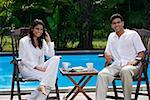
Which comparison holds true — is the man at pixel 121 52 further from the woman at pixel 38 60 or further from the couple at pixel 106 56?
the woman at pixel 38 60

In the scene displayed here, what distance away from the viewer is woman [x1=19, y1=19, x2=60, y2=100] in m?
5.16

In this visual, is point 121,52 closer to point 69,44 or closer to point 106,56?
point 106,56

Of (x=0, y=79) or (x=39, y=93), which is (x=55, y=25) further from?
(x=39, y=93)

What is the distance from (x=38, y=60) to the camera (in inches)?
218

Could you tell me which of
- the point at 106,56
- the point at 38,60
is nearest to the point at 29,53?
the point at 38,60

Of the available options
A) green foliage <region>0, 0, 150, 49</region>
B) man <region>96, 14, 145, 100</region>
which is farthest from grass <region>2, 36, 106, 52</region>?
man <region>96, 14, 145, 100</region>

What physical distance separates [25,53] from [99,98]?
48.0 inches

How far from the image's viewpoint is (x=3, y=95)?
6.04 metres

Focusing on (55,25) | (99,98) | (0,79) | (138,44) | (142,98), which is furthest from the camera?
(55,25)

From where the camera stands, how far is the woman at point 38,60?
5.16 metres

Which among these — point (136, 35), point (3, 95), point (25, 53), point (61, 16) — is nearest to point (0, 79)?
point (3, 95)

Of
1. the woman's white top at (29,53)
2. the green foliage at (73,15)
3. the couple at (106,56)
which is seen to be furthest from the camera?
the green foliage at (73,15)

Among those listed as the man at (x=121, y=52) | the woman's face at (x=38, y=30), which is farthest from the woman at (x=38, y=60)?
the man at (x=121, y=52)

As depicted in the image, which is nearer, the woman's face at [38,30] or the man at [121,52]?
the man at [121,52]
